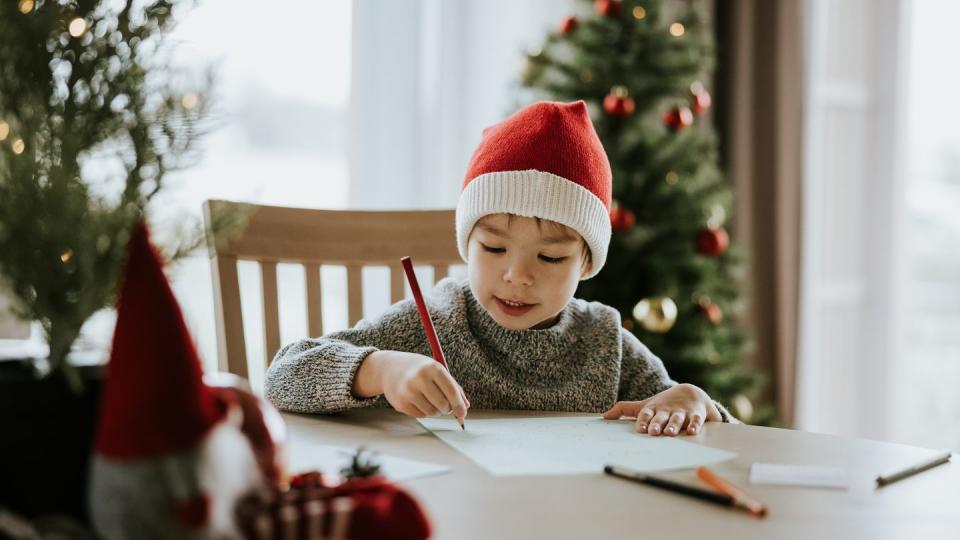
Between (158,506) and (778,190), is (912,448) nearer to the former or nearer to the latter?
(158,506)

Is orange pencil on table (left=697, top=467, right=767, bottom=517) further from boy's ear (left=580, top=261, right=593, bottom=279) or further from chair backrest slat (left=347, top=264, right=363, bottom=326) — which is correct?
chair backrest slat (left=347, top=264, right=363, bottom=326)

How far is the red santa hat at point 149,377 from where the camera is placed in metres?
0.44

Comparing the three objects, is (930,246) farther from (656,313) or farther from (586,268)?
(586,268)

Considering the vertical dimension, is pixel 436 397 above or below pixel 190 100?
below

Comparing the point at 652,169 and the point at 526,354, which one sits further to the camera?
the point at 652,169

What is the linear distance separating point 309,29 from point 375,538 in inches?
80.0

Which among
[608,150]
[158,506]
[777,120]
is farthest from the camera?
[777,120]

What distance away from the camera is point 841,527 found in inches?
25.9

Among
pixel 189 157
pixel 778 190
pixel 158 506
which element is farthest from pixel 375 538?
pixel 778 190

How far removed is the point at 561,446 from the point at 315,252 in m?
0.64

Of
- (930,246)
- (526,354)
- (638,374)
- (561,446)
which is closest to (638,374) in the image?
(638,374)

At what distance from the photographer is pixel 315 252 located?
1388 mm

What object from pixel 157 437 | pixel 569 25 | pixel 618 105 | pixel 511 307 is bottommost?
pixel 511 307

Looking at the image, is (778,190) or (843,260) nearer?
(778,190)
